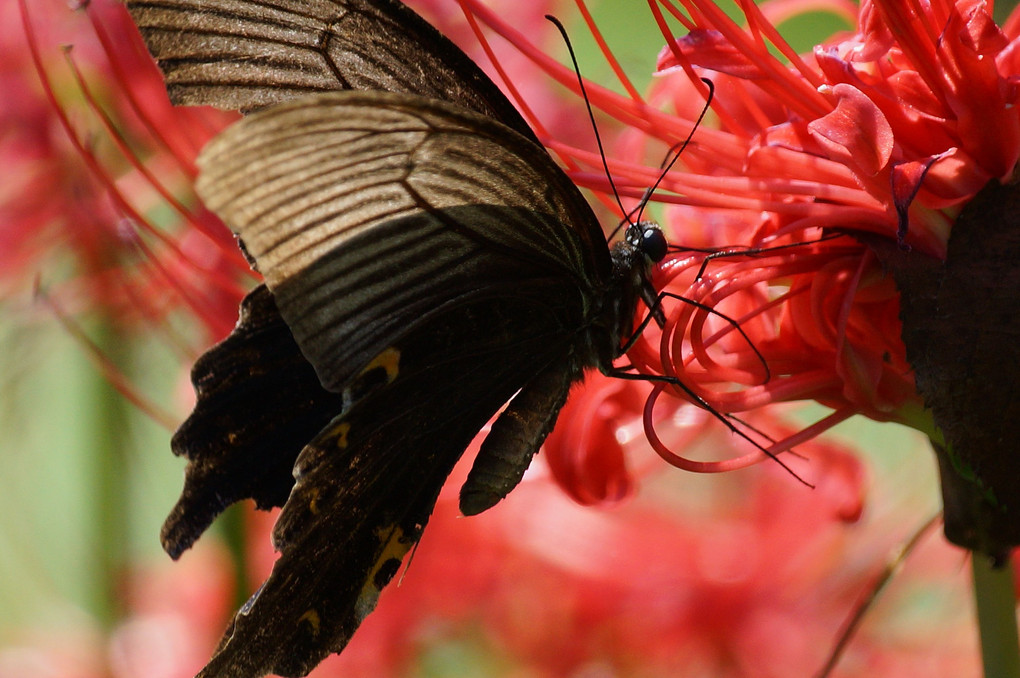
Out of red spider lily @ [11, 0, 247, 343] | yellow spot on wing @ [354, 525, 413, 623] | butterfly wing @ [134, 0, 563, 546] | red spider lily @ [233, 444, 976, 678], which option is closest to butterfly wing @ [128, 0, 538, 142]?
butterfly wing @ [134, 0, 563, 546]

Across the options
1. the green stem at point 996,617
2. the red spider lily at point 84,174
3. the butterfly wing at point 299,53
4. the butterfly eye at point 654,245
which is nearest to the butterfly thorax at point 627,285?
the butterfly eye at point 654,245

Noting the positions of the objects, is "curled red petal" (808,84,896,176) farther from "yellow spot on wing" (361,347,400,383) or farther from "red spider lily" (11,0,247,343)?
"red spider lily" (11,0,247,343)

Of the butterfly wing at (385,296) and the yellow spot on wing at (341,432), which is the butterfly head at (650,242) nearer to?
the butterfly wing at (385,296)

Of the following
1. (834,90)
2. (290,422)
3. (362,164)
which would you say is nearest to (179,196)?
(290,422)

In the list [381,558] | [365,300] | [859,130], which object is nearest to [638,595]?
[381,558]

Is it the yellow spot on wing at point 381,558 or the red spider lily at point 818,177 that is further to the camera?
the yellow spot on wing at point 381,558

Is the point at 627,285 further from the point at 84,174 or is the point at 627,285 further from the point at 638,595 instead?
the point at 84,174

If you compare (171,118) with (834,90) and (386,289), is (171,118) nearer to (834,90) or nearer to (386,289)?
(386,289)
